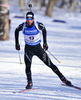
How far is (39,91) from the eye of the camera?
5.33 metres

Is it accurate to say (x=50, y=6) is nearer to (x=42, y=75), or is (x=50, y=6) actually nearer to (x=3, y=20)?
(x=3, y=20)

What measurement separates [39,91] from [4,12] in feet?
23.8

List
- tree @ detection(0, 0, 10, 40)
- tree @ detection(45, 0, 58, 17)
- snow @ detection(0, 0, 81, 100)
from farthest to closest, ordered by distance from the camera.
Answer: tree @ detection(45, 0, 58, 17), tree @ detection(0, 0, 10, 40), snow @ detection(0, 0, 81, 100)

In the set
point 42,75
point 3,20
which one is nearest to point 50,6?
point 3,20

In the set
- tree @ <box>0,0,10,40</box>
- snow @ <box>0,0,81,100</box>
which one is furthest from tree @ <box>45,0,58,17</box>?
snow @ <box>0,0,81,100</box>

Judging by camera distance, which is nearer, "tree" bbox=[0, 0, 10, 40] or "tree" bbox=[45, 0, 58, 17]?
"tree" bbox=[0, 0, 10, 40]

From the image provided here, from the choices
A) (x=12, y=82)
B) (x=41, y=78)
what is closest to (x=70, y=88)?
(x=41, y=78)

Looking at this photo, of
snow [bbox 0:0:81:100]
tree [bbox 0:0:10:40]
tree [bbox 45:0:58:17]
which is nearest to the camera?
snow [bbox 0:0:81:100]

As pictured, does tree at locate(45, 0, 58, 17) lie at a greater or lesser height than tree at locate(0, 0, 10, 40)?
lesser

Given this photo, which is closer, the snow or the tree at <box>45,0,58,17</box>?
the snow

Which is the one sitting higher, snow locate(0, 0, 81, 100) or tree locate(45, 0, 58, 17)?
snow locate(0, 0, 81, 100)

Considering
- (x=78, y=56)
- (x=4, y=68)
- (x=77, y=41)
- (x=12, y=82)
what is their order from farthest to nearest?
(x=77, y=41)
(x=78, y=56)
(x=4, y=68)
(x=12, y=82)

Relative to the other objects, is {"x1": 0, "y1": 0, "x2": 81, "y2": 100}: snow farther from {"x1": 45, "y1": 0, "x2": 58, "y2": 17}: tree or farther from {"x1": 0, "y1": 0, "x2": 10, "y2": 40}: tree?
{"x1": 45, "y1": 0, "x2": 58, "y2": 17}: tree

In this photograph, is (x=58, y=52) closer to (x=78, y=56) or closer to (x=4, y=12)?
(x=78, y=56)
